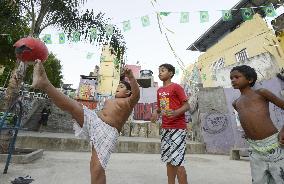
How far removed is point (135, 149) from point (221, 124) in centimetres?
378

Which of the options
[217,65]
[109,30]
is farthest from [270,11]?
[217,65]

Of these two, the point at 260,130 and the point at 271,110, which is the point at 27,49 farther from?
the point at 271,110

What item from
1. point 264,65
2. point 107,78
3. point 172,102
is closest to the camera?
point 172,102

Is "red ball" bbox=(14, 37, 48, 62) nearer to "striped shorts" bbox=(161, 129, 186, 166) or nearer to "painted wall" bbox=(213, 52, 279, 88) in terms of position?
"striped shorts" bbox=(161, 129, 186, 166)

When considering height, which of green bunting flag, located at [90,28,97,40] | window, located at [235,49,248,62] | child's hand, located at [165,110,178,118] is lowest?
child's hand, located at [165,110,178,118]

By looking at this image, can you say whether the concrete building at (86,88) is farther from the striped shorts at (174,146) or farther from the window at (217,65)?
the striped shorts at (174,146)

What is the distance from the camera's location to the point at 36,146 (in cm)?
991

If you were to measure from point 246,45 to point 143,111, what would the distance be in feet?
31.2

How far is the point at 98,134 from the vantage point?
9.36ft

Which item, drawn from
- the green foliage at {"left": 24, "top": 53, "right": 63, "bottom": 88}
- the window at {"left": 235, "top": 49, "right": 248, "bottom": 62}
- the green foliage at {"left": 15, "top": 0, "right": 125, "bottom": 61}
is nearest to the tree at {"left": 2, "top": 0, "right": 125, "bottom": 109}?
the green foliage at {"left": 15, "top": 0, "right": 125, "bottom": 61}

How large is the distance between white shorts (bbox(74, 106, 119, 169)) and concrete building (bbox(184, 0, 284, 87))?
1312cm

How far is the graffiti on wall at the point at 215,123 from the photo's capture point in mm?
11695

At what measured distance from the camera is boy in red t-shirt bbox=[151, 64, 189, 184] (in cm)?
379

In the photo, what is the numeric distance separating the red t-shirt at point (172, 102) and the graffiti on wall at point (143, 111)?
1873 cm
